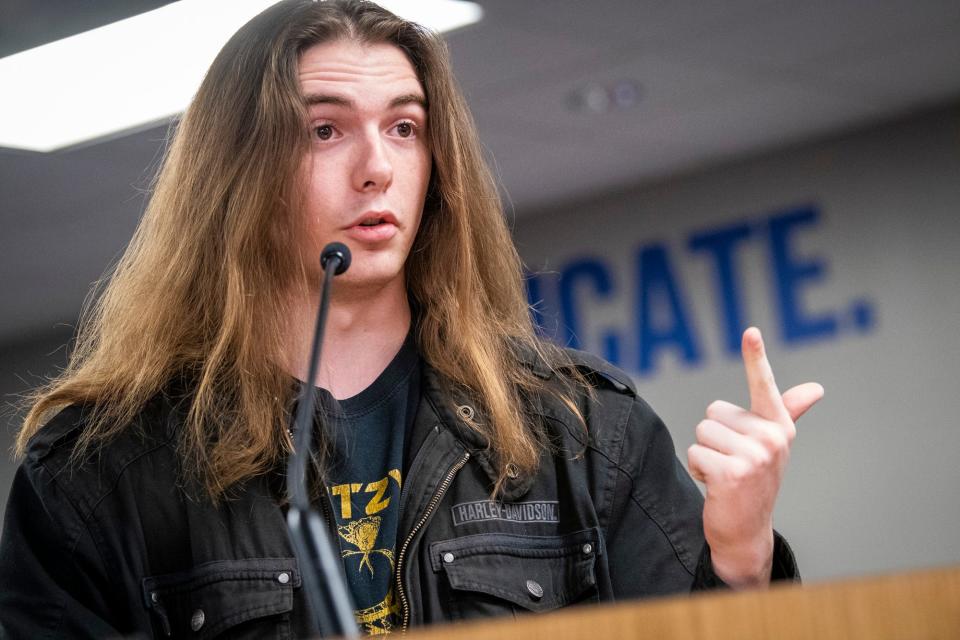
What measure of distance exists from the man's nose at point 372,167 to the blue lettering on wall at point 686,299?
3.70 metres

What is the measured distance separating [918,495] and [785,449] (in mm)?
4429

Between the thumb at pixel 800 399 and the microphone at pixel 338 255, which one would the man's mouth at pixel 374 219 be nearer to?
the microphone at pixel 338 255

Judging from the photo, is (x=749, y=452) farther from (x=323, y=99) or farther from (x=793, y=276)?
(x=793, y=276)

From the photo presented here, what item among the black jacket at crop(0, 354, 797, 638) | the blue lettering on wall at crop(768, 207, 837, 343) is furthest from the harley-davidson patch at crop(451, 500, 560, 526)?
the blue lettering on wall at crop(768, 207, 837, 343)

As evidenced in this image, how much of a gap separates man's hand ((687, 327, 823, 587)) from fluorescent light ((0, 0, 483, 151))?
2.62 m

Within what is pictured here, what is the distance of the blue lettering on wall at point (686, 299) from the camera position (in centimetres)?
560

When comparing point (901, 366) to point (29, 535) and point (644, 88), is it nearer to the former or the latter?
point (644, 88)

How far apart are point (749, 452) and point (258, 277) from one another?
0.82m

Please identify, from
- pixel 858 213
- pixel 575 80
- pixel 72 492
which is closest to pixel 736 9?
Result: pixel 575 80

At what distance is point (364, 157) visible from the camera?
1638 millimetres

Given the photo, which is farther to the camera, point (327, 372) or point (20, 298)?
point (20, 298)

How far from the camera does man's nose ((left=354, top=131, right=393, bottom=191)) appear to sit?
161 centimetres

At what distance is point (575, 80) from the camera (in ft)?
15.1

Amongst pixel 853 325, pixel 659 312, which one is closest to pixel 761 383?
pixel 853 325
